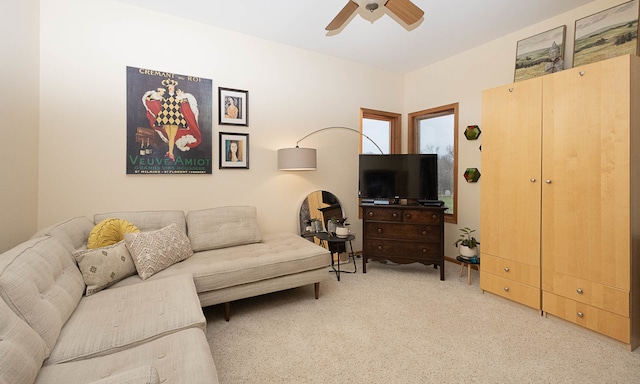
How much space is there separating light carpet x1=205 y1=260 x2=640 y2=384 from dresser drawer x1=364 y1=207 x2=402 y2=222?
0.89 m

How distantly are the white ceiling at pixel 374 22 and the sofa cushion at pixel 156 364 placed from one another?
2.60m

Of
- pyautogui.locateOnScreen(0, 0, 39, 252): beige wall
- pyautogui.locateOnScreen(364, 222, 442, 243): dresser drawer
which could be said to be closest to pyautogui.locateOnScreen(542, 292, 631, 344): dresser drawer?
pyautogui.locateOnScreen(364, 222, 442, 243): dresser drawer

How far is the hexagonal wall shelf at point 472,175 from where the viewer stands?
3.74 m

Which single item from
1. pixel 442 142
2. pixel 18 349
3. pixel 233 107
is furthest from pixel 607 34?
pixel 18 349

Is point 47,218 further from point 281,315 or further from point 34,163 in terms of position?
point 281,315

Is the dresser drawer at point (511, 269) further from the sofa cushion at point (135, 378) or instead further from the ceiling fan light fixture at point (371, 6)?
the sofa cushion at point (135, 378)

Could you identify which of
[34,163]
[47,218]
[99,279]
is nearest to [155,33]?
[34,163]

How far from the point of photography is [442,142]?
4.23m

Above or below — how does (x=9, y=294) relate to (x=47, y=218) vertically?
below

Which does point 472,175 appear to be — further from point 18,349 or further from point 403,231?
point 18,349

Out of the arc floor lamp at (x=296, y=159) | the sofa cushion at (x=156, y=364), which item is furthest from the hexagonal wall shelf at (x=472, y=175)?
the sofa cushion at (x=156, y=364)

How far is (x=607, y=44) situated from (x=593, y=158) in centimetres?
123

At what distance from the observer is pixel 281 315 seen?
252 centimetres

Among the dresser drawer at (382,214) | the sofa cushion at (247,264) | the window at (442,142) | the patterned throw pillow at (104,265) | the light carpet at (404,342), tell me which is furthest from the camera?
the window at (442,142)
